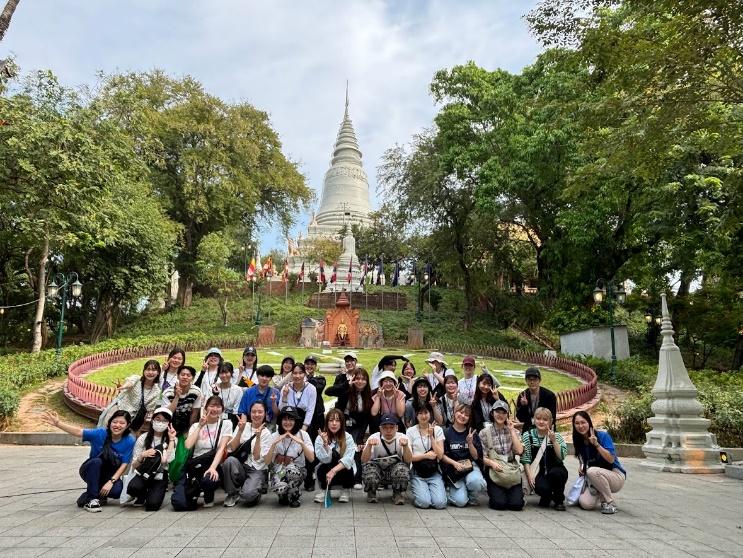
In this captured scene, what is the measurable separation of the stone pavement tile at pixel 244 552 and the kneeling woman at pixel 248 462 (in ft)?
4.60

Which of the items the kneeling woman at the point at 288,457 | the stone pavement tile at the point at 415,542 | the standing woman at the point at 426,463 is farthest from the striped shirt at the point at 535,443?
→ the kneeling woman at the point at 288,457

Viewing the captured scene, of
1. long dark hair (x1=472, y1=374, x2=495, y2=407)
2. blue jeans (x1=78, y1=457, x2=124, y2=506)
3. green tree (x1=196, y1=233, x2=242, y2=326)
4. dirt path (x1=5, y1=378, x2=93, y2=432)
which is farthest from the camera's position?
green tree (x1=196, y1=233, x2=242, y2=326)

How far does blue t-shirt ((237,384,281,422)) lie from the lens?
21.8ft

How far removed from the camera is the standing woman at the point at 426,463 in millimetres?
5793

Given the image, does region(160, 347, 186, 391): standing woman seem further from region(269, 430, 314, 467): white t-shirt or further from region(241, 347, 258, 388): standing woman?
region(269, 430, 314, 467): white t-shirt

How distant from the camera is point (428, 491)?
19.2ft

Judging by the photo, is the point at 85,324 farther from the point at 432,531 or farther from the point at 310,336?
the point at 432,531

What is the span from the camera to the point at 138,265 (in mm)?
28078

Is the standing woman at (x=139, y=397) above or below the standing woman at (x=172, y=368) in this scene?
below

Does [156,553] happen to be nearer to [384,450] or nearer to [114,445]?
[114,445]

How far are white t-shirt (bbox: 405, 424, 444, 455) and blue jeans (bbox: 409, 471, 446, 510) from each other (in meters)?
0.31

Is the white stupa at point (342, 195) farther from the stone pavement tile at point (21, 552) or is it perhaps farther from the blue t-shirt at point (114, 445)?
the stone pavement tile at point (21, 552)

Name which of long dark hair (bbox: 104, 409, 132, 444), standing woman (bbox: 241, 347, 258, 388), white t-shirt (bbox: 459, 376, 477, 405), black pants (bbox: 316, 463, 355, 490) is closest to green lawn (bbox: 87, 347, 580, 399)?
white t-shirt (bbox: 459, 376, 477, 405)

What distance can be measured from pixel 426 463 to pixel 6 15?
444 inches
